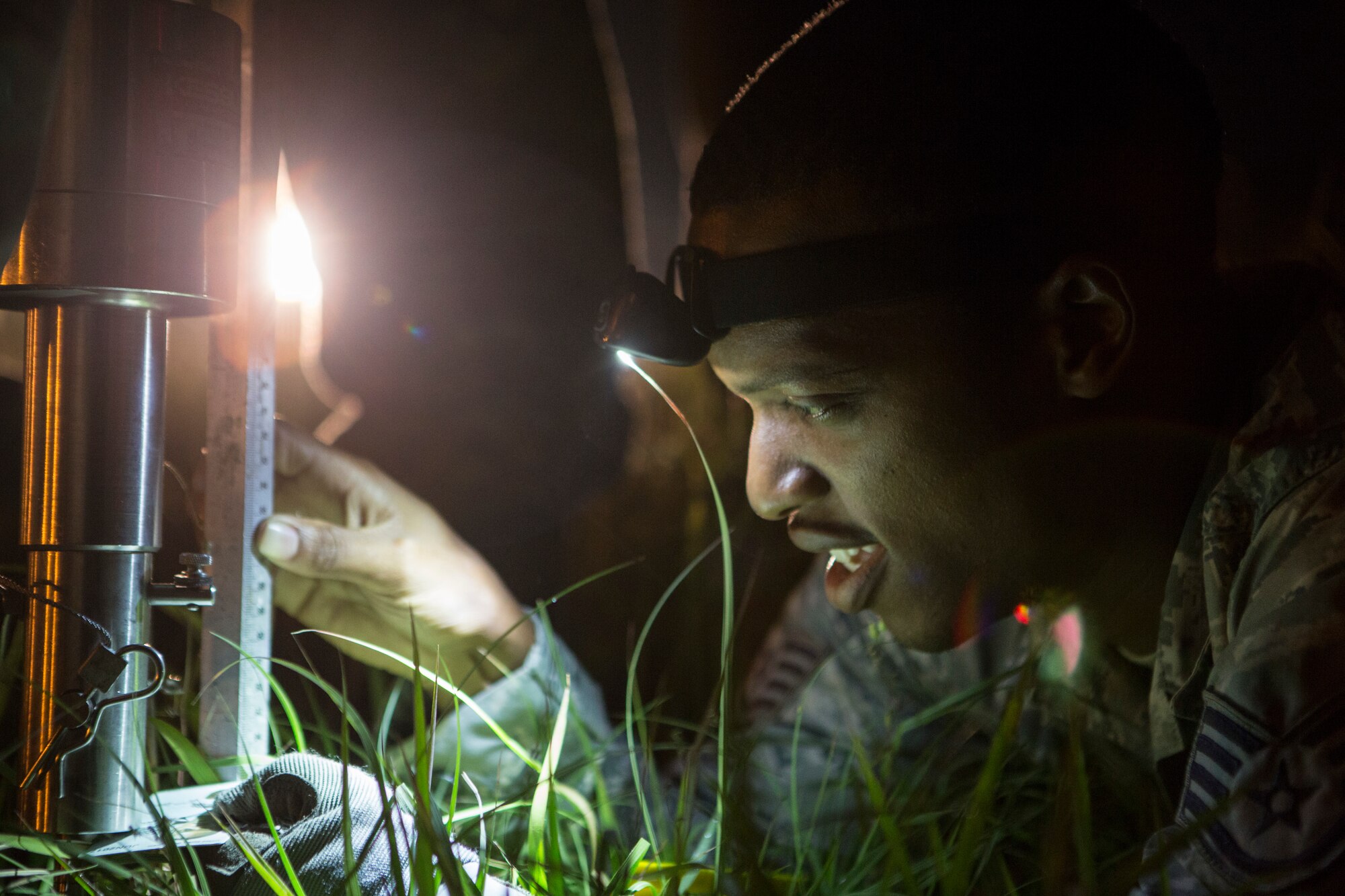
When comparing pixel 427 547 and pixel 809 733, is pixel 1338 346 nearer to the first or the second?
pixel 809 733

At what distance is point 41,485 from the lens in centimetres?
87

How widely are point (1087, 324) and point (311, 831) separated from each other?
886 millimetres

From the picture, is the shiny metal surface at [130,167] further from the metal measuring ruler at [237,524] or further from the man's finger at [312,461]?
the man's finger at [312,461]

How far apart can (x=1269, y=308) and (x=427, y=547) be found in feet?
4.13

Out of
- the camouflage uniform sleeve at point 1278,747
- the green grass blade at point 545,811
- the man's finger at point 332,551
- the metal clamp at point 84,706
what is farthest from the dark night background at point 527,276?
the camouflage uniform sleeve at point 1278,747

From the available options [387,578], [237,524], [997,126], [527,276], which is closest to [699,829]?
A: [387,578]

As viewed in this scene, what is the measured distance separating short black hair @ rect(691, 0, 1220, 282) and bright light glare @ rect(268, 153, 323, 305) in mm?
534

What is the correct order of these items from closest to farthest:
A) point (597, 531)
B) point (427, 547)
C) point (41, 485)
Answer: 1. point (41, 485)
2. point (427, 547)
3. point (597, 531)

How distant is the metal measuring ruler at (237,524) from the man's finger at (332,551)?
26 mm

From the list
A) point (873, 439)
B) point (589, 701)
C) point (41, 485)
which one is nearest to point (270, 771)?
point (41, 485)

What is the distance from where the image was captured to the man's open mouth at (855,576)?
3.64 ft

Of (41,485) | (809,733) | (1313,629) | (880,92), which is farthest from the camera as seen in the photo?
(809,733)

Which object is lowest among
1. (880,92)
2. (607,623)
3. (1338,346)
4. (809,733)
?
(809,733)

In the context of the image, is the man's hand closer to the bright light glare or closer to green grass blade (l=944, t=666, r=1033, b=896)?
the bright light glare
